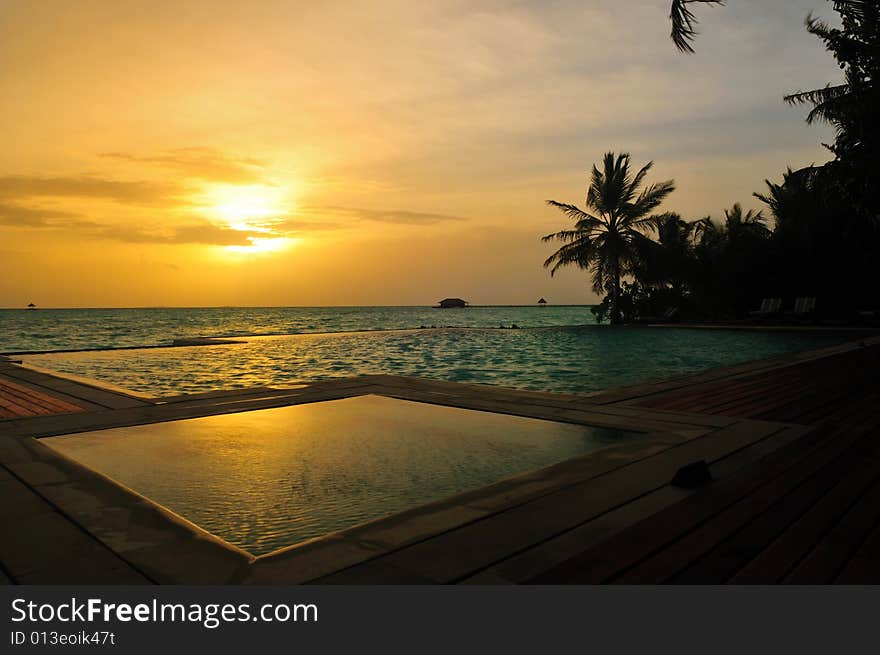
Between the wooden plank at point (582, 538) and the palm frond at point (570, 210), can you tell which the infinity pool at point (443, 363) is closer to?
the wooden plank at point (582, 538)


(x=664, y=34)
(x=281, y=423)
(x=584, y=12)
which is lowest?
(x=281, y=423)

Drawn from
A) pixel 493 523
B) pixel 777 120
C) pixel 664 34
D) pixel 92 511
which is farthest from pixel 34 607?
pixel 777 120

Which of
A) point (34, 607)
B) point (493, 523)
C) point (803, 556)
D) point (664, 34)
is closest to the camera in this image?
point (34, 607)

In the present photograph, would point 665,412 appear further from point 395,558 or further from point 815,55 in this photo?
point 815,55

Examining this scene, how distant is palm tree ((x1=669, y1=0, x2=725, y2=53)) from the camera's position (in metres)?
8.14

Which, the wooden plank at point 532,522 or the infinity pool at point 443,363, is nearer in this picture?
the wooden plank at point 532,522

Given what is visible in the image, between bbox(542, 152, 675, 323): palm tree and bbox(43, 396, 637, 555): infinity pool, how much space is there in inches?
948

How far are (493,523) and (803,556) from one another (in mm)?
1168

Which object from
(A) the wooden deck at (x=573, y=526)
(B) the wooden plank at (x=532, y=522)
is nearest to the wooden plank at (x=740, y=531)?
(A) the wooden deck at (x=573, y=526)

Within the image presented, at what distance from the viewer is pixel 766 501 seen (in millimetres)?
2629

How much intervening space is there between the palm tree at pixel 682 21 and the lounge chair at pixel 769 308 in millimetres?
18471

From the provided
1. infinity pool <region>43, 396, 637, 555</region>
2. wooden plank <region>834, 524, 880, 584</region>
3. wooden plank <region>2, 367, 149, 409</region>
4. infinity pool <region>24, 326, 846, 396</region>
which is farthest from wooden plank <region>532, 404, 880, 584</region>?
wooden plank <region>2, 367, 149, 409</region>

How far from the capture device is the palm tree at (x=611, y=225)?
2767 cm

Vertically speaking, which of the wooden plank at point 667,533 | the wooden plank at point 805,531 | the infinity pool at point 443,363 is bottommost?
the infinity pool at point 443,363
